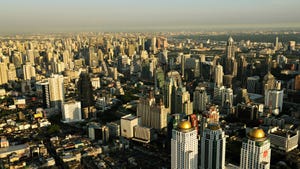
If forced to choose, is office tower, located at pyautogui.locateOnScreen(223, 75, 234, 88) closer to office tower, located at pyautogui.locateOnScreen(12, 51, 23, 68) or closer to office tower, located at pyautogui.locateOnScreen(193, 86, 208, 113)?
office tower, located at pyautogui.locateOnScreen(193, 86, 208, 113)

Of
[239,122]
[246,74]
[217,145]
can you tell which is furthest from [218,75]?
[217,145]

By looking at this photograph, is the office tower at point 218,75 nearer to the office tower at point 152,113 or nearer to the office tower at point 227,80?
the office tower at point 227,80

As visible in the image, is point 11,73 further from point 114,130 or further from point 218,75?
point 218,75

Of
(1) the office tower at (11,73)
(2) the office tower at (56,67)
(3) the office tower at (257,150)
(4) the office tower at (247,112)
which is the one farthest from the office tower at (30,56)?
(3) the office tower at (257,150)

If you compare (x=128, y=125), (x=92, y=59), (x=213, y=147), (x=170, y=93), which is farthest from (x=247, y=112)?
(x=92, y=59)

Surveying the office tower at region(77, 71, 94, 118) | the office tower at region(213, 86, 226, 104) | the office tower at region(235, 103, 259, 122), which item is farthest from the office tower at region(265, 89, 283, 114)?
the office tower at region(77, 71, 94, 118)
